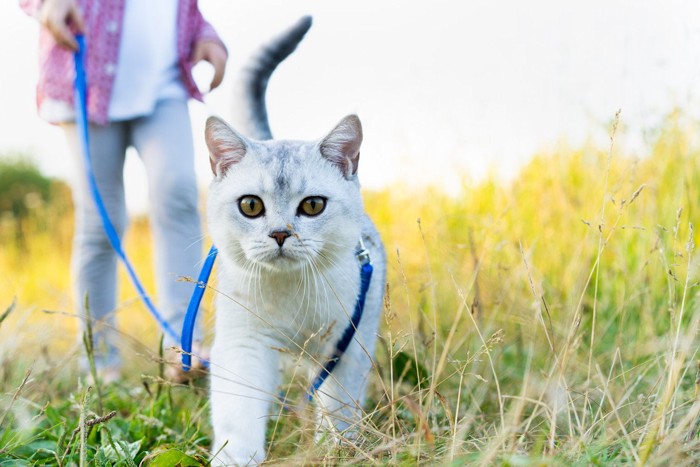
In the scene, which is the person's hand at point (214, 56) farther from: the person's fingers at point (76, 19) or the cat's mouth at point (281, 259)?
the cat's mouth at point (281, 259)

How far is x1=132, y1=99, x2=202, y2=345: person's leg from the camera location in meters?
2.18

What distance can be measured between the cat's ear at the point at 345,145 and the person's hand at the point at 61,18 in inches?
36.0

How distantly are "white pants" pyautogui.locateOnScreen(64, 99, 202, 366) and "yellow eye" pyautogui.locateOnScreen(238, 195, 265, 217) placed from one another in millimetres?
633

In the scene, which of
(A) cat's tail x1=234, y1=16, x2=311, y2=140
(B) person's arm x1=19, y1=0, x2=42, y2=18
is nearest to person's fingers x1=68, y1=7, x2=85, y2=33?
(B) person's arm x1=19, y1=0, x2=42, y2=18

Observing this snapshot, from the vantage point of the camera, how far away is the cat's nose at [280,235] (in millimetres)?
1478

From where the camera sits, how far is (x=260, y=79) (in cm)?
220

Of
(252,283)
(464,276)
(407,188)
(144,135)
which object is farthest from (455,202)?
(252,283)

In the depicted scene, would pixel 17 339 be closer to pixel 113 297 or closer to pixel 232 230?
pixel 113 297

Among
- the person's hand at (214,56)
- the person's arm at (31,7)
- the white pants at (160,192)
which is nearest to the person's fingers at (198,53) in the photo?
the person's hand at (214,56)

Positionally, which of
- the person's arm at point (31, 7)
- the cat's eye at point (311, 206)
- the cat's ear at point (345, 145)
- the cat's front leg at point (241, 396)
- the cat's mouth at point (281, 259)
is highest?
the person's arm at point (31, 7)

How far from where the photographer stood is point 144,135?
7.27 feet

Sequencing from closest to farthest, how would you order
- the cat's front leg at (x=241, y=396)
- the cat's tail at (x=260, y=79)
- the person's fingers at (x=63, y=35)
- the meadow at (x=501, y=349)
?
the meadow at (x=501, y=349) → the cat's front leg at (x=241, y=396) → the person's fingers at (x=63, y=35) → the cat's tail at (x=260, y=79)

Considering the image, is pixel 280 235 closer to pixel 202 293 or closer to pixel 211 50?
pixel 202 293

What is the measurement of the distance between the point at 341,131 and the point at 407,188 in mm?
2154
